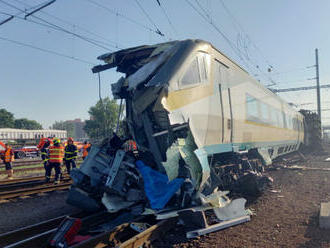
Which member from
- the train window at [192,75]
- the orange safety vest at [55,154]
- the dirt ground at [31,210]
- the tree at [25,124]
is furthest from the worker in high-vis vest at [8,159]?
the tree at [25,124]

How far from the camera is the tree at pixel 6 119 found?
79.3 meters

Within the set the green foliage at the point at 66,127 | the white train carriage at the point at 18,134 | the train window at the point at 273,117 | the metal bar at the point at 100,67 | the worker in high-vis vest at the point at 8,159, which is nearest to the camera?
the metal bar at the point at 100,67

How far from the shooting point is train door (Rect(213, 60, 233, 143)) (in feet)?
20.2

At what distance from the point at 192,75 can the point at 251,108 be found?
355 cm

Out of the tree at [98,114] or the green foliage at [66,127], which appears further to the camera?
the green foliage at [66,127]

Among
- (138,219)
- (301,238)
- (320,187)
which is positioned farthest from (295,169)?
(138,219)

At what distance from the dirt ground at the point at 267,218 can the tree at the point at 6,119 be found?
84.3 metres

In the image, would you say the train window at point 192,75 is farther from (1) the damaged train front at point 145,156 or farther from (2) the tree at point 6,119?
(2) the tree at point 6,119

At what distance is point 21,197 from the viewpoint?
794 cm

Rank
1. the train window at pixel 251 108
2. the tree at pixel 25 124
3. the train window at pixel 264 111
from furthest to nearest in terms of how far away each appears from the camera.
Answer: the tree at pixel 25 124 < the train window at pixel 264 111 < the train window at pixel 251 108

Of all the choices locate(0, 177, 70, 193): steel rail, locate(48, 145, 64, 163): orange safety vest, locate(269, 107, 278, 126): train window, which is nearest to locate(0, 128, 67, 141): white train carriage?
locate(0, 177, 70, 193): steel rail

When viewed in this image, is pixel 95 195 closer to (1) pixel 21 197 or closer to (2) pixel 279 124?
(1) pixel 21 197

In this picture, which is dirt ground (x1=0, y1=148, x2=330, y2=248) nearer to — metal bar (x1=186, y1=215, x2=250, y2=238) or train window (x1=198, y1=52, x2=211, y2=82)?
metal bar (x1=186, y1=215, x2=250, y2=238)

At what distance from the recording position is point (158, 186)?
193 inches
